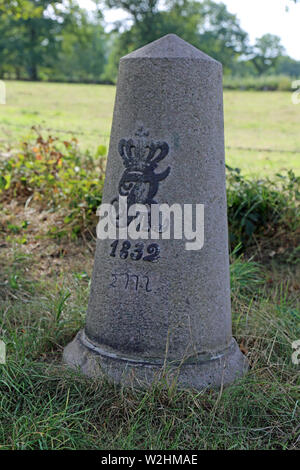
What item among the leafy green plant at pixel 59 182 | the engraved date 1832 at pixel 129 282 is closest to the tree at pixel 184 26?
the leafy green plant at pixel 59 182

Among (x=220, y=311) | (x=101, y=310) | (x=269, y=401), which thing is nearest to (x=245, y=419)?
(x=269, y=401)

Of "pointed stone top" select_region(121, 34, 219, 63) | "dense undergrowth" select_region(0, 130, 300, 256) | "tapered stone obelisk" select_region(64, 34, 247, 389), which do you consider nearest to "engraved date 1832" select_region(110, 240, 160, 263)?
"tapered stone obelisk" select_region(64, 34, 247, 389)

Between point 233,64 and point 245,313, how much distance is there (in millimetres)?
47690

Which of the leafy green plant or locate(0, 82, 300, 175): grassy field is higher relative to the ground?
locate(0, 82, 300, 175): grassy field

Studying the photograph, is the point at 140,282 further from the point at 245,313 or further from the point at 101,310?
the point at 245,313

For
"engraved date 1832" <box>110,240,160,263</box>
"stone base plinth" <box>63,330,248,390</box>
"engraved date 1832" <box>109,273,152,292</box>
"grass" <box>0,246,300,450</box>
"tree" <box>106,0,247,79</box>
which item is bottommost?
"grass" <box>0,246,300,450</box>

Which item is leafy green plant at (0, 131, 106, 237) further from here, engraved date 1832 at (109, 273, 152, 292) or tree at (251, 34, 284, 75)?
tree at (251, 34, 284, 75)

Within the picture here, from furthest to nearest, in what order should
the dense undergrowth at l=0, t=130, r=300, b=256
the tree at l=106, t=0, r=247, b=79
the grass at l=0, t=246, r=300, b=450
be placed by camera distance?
the tree at l=106, t=0, r=247, b=79 < the dense undergrowth at l=0, t=130, r=300, b=256 < the grass at l=0, t=246, r=300, b=450

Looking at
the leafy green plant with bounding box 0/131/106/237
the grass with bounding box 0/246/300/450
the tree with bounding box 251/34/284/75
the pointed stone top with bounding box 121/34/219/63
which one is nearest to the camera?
the grass with bounding box 0/246/300/450

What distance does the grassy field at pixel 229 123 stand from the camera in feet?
22.6

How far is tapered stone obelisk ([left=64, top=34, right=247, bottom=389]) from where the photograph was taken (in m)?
2.28

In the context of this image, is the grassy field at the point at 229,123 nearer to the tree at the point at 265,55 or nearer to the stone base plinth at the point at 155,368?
the stone base plinth at the point at 155,368

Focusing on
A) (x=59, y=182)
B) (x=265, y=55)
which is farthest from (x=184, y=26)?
(x=59, y=182)

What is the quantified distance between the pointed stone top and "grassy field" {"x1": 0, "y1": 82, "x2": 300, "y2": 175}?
127 inches
